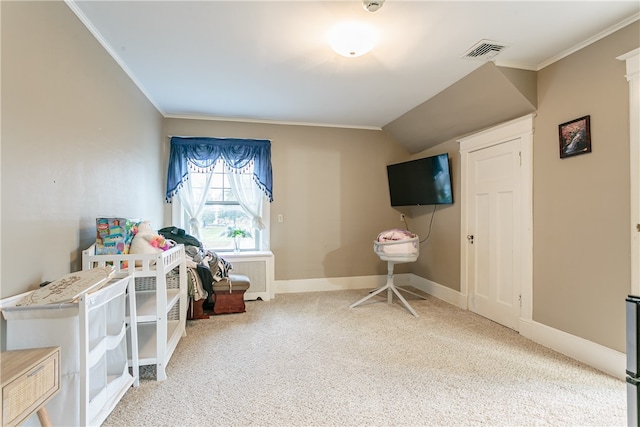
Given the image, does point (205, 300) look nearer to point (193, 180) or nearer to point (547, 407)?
point (193, 180)

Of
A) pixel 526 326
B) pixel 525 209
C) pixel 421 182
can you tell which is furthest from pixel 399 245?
pixel 526 326

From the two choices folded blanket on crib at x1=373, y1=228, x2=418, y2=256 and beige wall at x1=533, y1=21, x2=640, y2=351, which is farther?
folded blanket on crib at x1=373, y1=228, x2=418, y2=256

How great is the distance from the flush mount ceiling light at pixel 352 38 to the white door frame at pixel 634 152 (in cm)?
170

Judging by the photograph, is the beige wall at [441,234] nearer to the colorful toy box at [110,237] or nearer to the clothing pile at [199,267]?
the clothing pile at [199,267]

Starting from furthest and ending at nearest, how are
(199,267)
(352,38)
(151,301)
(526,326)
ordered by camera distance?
(199,267) → (526,326) → (151,301) → (352,38)

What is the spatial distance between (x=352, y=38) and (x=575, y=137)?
1.89m

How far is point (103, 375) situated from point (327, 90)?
9.68 feet

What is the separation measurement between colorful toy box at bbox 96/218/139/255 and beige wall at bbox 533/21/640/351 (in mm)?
3404

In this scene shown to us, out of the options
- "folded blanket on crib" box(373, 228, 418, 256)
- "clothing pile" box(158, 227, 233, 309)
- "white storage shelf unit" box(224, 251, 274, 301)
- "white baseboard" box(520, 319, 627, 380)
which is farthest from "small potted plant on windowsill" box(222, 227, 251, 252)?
"white baseboard" box(520, 319, 627, 380)

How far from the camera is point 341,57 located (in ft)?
8.16

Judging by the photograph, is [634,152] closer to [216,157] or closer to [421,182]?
[421,182]

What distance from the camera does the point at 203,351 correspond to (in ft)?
8.14

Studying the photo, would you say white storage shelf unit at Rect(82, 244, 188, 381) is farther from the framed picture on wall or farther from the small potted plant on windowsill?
the framed picture on wall

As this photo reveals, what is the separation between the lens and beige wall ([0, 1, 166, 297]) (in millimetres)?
1386
